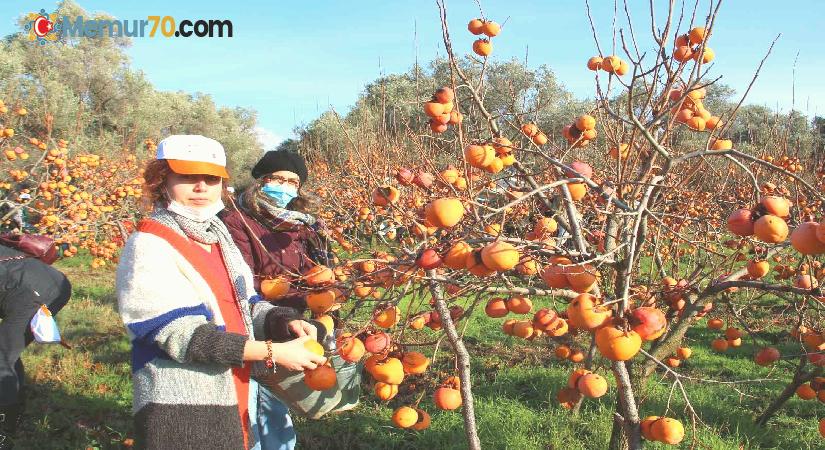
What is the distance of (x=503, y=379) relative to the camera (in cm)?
408

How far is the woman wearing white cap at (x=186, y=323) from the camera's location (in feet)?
4.85

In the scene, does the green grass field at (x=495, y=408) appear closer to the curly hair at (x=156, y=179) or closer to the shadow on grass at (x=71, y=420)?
the shadow on grass at (x=71, y=420)

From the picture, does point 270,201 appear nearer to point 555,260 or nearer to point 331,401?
point 331,401

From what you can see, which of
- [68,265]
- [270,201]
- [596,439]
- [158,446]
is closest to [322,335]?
[158,446]

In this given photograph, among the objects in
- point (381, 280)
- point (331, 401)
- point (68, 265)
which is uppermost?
point (381, 280)

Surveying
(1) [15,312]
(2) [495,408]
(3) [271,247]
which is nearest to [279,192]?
(3) [271,247]

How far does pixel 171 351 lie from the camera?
1.46 m

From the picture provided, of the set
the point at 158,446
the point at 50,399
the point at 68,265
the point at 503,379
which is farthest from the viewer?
the point at 68,265

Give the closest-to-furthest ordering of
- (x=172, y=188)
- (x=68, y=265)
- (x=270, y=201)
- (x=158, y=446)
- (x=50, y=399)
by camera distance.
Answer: (x=158, y=446)
(x=172, y=188)
(x=270, y=201)
(x=50, y=399)
(x=68, y=265)

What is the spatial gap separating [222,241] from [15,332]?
1.83m

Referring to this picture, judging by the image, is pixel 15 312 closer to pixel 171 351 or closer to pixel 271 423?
pixel 271 423

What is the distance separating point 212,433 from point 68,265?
9110mm

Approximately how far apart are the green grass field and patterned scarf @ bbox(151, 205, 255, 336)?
1.48m

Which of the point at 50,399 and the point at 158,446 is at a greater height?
the point at 158,446
